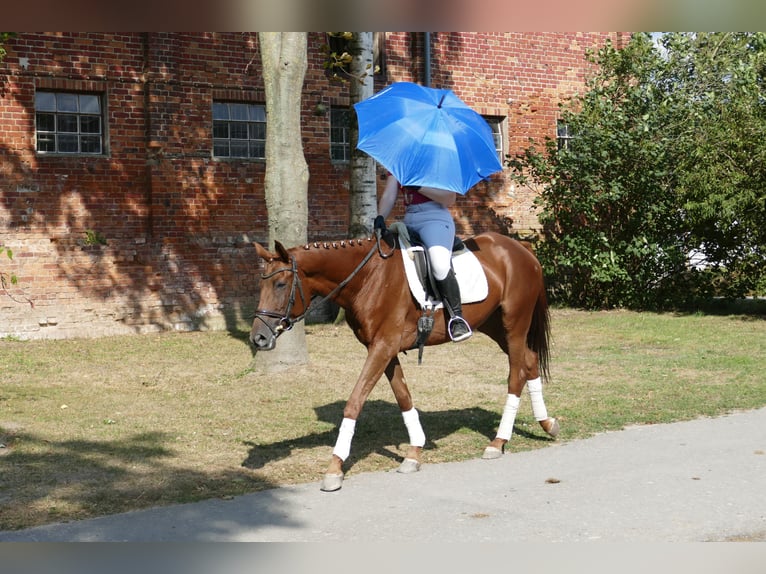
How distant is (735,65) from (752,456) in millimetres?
14423

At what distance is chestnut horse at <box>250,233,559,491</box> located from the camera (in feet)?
21.7

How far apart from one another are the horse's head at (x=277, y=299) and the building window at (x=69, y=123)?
10.4 meters

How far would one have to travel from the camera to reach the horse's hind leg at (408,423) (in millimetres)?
7141

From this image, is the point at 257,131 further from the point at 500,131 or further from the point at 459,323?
the point at 459,323

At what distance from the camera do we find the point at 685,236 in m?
20.0

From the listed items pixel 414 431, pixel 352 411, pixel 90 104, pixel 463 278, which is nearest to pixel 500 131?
pixel 90 104

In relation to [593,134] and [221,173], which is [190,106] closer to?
[221,173]

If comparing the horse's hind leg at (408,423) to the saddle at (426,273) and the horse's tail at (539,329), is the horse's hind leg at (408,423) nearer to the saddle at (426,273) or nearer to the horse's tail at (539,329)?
the saddle at (426,273)

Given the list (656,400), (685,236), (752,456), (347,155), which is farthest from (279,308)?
(685,236)

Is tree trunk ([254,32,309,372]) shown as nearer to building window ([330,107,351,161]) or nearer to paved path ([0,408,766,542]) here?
paved path ([0,408,766,542])

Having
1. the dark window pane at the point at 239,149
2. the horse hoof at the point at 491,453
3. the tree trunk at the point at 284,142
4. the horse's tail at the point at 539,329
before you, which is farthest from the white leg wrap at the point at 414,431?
the dark window pane at the point at 239,149

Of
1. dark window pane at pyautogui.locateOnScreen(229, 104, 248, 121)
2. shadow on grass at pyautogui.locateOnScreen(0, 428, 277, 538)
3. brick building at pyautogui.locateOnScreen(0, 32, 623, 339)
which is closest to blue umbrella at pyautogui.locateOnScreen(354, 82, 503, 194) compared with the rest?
shadow on grass at pyautogui.locateOnScreen(0, 428, 277, 538)

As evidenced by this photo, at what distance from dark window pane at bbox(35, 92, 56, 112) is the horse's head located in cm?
1055

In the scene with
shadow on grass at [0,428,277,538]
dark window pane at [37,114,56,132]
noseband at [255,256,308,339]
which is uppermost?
dark window pane at [37,114,56,132]
